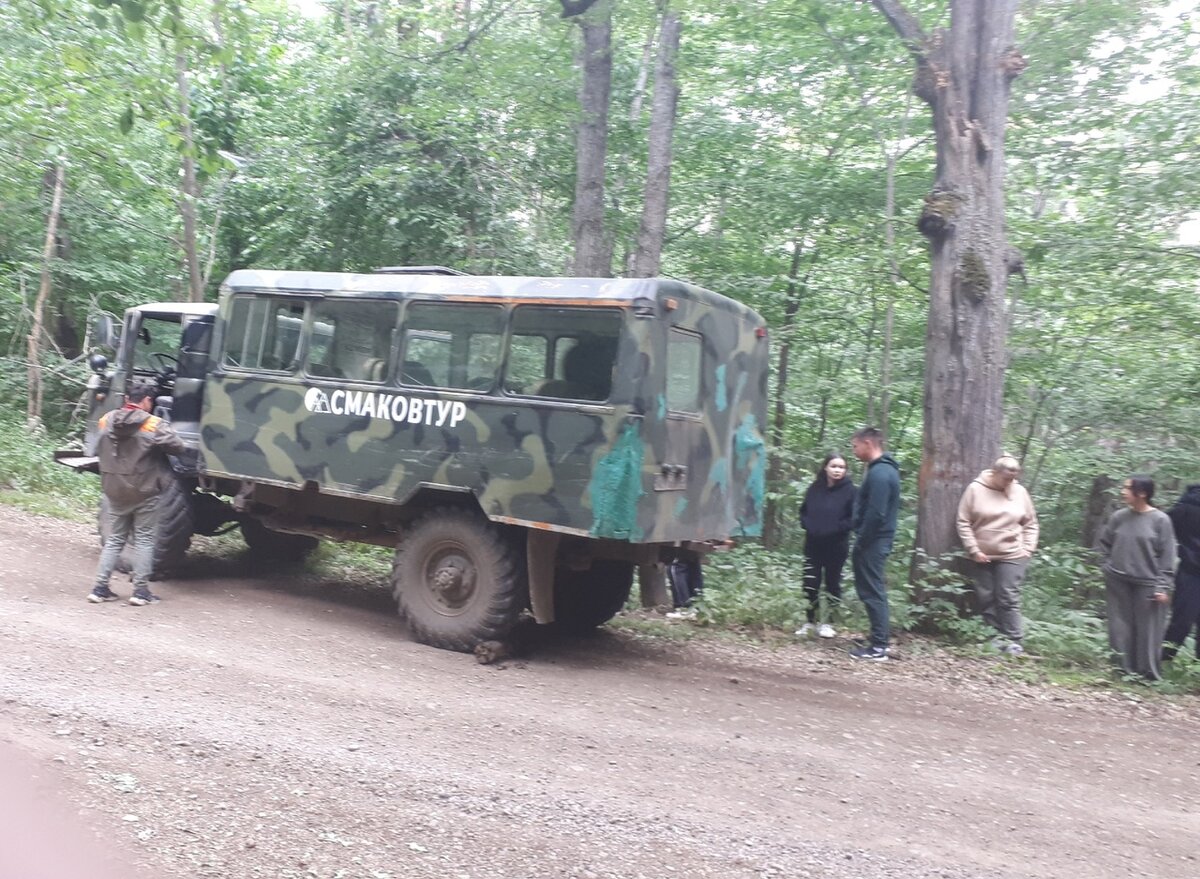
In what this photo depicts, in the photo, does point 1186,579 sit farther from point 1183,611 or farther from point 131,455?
point 131,455

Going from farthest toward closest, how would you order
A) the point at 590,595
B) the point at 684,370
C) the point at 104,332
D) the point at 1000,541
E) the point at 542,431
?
the point at 104,332
the point at 590,595
the point at 1000,541
the point at 684,370
the point at 542,431

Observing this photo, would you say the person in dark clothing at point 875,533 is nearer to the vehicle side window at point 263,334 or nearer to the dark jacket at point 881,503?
the dark jacket at point 881,503

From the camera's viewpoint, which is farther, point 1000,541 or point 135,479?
point 1000,541

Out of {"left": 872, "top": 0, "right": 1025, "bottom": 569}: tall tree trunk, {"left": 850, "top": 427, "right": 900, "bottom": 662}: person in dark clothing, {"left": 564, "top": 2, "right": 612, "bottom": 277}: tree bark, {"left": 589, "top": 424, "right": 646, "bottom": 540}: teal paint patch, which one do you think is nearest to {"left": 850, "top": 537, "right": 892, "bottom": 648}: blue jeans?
{"left": 850, "top": 427, "right": 900, "bottom": 662}: person in dark clothing

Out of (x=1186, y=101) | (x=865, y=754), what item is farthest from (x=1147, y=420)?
(x=865, y=754)

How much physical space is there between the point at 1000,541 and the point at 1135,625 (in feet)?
3.67

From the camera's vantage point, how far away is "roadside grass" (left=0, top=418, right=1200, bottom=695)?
761 centimetres

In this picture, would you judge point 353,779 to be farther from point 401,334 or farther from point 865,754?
point 401,334

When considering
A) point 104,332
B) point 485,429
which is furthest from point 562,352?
point 104,332

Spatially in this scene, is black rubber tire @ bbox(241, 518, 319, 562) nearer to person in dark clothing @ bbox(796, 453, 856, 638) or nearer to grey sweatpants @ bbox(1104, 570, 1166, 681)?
person in dark clothing @ bbox(796, 453, 856, 638)

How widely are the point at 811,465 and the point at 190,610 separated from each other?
7.83 metres

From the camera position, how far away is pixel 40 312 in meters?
15.2

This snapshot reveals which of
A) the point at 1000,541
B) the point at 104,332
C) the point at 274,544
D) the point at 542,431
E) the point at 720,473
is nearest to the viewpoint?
the point at 542,431

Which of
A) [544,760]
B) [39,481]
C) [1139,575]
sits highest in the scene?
[1139,575]
